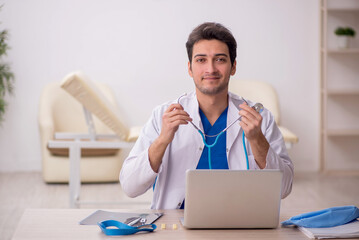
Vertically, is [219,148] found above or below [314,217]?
above

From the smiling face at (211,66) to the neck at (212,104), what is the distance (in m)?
Result: 0.05

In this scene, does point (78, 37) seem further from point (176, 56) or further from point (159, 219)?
point (159, 219)

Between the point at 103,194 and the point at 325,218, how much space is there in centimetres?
308

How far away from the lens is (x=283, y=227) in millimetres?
1605

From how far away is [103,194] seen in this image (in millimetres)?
4465

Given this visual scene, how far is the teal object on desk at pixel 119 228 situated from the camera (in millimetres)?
1493

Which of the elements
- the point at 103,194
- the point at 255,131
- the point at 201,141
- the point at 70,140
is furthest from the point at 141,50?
the point at 255,131

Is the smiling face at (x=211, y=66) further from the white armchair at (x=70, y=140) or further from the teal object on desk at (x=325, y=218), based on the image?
the white armchair at (x=70, y=140)

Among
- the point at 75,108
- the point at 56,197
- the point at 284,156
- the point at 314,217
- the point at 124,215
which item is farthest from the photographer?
the point at 75,108

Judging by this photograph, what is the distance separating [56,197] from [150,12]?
79.5 inches

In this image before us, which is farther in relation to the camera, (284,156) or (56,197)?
(56,197)

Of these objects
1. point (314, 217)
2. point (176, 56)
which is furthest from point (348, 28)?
point (314, 217)

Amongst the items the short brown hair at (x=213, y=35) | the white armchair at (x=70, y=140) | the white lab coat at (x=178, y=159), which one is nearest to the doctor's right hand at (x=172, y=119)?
the white lab coat at (x=178, y=159)

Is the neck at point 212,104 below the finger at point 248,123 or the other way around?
the other way around
